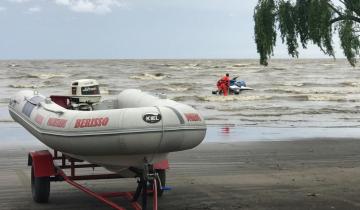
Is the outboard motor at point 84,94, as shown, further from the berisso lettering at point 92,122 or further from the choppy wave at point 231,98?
the choppy wave at point 231,98

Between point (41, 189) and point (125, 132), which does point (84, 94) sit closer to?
point (41, 189)

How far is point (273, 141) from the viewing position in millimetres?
14438

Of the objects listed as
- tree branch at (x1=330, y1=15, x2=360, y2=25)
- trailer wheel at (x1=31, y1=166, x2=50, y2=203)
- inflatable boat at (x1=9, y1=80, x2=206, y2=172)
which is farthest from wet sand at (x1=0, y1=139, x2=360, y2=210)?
tree branch at (x1=330, y1=15, x2=360, y2=25)

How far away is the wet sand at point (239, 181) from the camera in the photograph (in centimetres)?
752

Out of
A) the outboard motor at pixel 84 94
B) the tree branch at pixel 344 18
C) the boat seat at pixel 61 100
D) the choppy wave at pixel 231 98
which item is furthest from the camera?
the choppy wave at pixel 231 98

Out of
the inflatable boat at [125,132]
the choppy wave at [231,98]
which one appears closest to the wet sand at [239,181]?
the inflatable boat at [125,132]

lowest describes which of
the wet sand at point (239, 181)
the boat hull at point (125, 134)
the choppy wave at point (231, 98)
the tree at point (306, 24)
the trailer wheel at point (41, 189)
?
the choppy wave at point (231, 98)

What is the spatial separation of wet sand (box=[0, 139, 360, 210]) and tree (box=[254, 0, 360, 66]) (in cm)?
250

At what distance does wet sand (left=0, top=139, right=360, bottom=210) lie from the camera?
24.7ft

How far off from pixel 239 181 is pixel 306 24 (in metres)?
5.79

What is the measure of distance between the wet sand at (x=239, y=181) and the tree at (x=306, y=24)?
8.20 ft

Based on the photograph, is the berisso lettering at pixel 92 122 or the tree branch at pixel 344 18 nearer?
the berisso lettering at pixel 92 122

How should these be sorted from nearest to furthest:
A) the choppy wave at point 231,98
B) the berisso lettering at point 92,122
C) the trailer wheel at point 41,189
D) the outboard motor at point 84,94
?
1. the berisso lettering at point 92,122
2. the trailer wheel at point 41,189
3. the outboard motor at point 84,94
4. the choppy wave at point 231,98

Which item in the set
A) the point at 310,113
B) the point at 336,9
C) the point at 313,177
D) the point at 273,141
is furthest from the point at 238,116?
the point at 313,177
